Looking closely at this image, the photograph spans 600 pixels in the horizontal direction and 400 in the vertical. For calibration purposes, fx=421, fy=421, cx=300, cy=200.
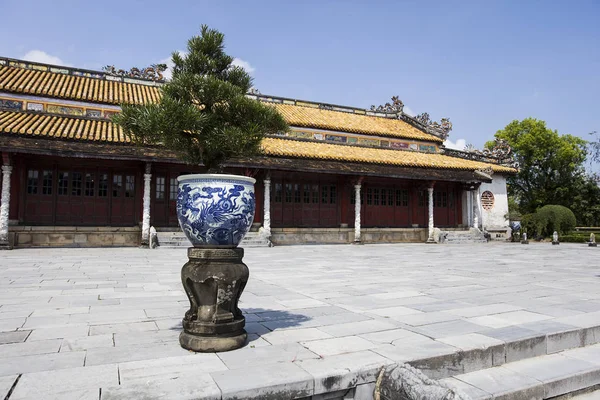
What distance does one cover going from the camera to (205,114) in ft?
13.5

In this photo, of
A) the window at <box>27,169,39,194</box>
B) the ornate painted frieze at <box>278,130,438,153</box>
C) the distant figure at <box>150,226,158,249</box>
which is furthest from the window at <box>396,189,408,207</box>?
the window at <box>27,169,39,194</box>

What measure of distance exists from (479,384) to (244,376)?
1.82 m

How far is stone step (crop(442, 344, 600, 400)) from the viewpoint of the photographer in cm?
313

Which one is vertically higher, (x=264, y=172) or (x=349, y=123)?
(x=349, y=123)

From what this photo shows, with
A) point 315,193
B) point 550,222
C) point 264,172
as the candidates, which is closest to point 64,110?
point 264,172

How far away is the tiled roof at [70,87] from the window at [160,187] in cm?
301

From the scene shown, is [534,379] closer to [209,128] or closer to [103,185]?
[209,128]

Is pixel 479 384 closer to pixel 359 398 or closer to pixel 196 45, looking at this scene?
pixel 359 398

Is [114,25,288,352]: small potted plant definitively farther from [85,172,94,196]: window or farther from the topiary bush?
the topiary bush

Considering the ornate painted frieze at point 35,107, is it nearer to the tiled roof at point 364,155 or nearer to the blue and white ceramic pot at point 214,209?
the tiled roof at point 364,155

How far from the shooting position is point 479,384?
3254mm

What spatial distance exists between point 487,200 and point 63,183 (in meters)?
20.6

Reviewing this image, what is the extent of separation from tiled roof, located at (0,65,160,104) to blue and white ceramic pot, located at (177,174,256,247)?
499 inches

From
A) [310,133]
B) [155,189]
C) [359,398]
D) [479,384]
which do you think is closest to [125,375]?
[359,398]
